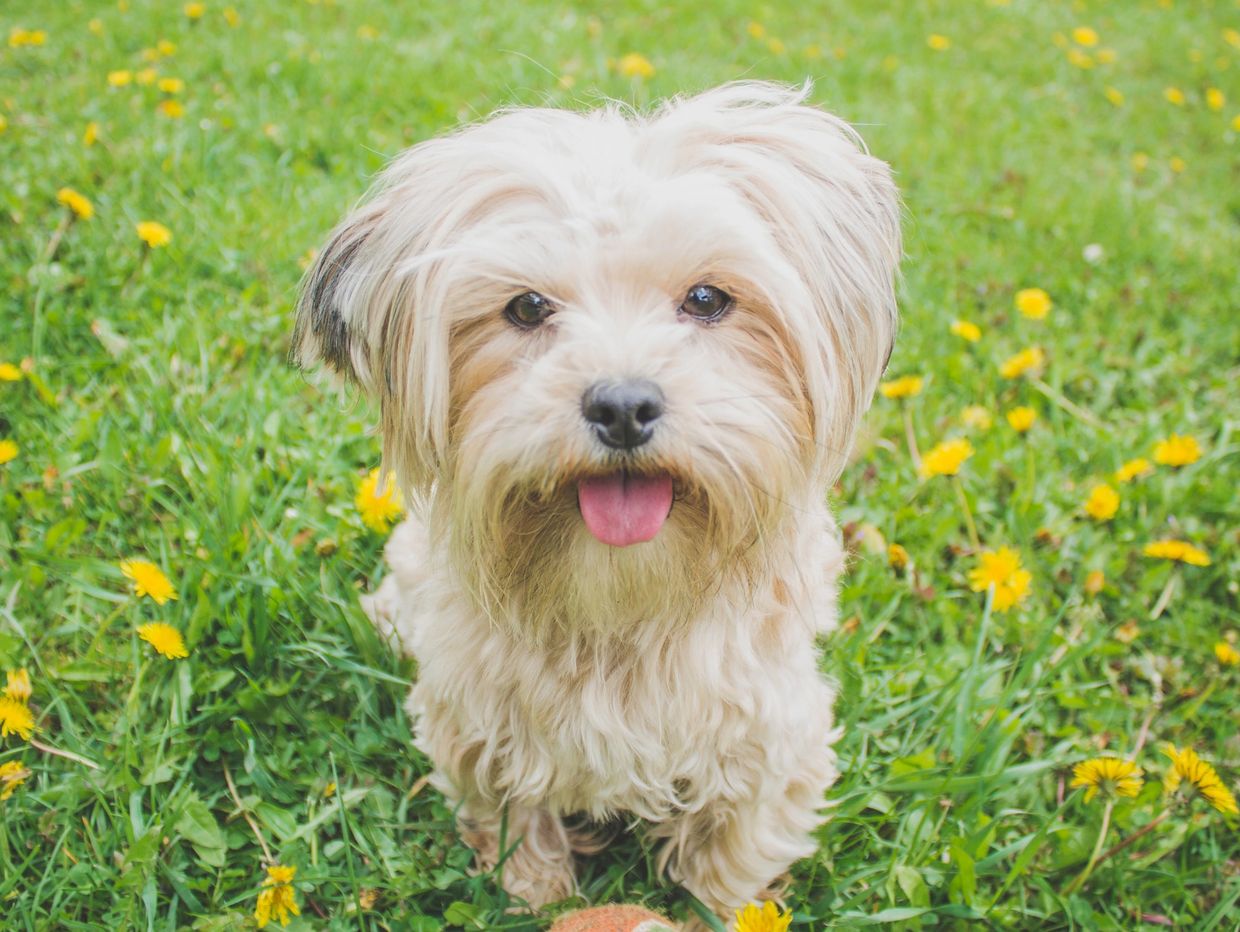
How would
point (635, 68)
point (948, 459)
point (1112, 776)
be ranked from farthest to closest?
point (635, 68), point (948, 459), point (1112, 776)

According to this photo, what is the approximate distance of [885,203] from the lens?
2059 millimetres

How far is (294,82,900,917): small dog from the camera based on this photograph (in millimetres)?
1750

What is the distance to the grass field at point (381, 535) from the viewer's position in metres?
2.38

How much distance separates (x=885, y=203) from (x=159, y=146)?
4.01 metres

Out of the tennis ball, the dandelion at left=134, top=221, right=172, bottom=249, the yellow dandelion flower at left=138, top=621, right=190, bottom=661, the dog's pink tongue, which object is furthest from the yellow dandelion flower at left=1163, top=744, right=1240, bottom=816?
the dandelion at left=134, top=221, right=172, bottom=249

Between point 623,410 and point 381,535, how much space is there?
1.71 meters

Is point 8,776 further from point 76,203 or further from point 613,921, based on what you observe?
point 76,203

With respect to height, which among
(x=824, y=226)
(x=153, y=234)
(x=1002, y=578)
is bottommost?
(x=1002, y=578)

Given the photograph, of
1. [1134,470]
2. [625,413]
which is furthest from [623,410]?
[1134,470]

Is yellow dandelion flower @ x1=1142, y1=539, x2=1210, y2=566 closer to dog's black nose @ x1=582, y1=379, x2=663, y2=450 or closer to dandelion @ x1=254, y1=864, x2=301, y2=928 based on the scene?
dog's black nose @ x1=582, y1=379, x2=663, y2=450

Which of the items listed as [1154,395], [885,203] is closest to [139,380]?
[885,203]

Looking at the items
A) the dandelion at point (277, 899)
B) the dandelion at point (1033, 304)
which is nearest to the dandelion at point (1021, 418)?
the dandelion at point (1033, 304)

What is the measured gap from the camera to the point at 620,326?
5.87 ft

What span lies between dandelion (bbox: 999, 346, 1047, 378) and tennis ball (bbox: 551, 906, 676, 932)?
2602 mm
